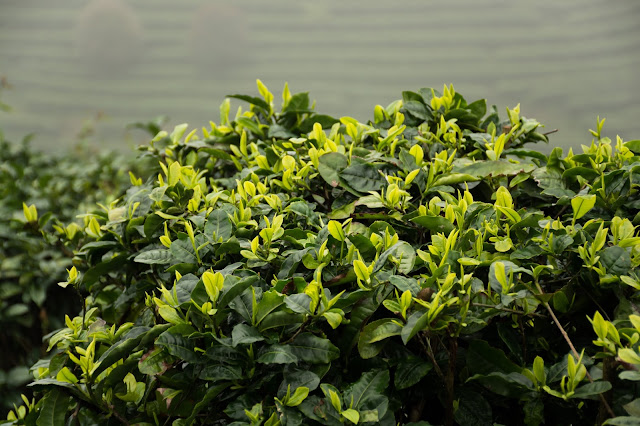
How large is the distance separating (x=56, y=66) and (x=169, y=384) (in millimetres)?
8484

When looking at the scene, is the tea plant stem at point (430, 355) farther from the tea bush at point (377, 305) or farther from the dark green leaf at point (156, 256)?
the dark green leaf at point (156, 256)

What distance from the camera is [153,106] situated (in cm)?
788

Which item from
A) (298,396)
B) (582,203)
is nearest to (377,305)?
(298,396)

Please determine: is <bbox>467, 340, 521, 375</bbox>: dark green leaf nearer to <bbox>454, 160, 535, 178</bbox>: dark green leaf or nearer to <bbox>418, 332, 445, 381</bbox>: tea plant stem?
<bbox>418, 332, 445, 381</bbox>: tea plant stem

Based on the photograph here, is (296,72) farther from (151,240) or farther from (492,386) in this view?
(492,386)

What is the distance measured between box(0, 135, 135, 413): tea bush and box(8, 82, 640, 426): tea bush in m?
1.19

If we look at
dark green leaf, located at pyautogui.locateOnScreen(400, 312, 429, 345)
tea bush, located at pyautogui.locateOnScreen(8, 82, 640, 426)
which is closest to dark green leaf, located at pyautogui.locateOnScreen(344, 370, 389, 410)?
tea bush, located at pyautogui.locateOnScreen(8, 82, 640, 426)

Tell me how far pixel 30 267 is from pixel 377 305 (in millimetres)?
2383

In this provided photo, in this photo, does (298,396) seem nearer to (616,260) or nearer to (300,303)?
(300,303)

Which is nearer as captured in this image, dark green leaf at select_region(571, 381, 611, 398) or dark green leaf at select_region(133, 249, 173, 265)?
dark green leaf at select_region(571, 381, 611, 398)

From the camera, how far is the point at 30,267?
2.89m

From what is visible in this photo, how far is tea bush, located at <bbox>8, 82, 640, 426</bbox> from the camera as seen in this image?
3.51 feet

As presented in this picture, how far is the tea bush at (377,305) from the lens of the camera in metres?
1.07

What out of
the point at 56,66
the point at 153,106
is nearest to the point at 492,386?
the point at 153,106
